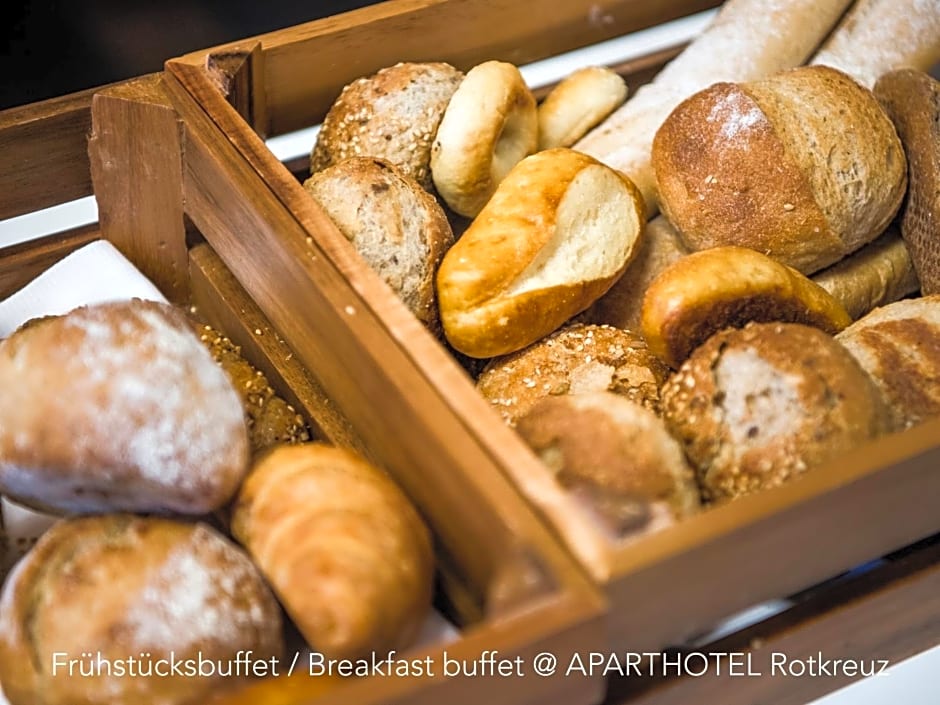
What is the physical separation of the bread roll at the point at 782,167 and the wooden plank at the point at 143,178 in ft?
1.90

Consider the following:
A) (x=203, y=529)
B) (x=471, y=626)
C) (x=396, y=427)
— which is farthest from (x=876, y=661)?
(x=203, y=529)

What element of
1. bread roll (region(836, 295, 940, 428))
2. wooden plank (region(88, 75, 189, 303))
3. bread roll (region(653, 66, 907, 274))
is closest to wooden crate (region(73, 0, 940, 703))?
wooden plank (region(88, 75, 189, 303))

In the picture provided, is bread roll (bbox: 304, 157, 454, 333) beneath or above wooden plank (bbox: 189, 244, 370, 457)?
above

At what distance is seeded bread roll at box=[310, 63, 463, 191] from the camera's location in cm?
128

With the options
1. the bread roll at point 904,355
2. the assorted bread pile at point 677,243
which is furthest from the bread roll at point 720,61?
the bread roll at point 904,355

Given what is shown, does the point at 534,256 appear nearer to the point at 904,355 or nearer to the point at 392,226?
the point at 392,226

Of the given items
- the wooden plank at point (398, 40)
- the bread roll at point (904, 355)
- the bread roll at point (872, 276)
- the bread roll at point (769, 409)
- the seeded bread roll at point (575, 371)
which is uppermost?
the wooden plank at point (398, 40)

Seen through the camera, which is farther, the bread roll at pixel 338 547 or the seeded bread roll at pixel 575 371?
the seeded bread roll at pixel 575 371

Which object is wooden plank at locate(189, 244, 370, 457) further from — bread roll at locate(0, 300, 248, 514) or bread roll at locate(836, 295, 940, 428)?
bread roll at locate(836, 295, 940, 428)

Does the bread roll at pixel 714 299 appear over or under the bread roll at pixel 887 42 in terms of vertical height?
under

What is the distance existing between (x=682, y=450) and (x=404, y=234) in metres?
0.39

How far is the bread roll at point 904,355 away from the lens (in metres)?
1.02

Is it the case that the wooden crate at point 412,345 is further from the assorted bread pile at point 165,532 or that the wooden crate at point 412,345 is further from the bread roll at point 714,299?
the bread roll at point 714,299

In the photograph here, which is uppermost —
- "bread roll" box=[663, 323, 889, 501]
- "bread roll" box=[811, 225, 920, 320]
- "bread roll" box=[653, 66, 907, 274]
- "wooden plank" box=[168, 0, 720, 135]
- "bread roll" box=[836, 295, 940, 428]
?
"wooden plank" box=[168, 0, 720, 135]
